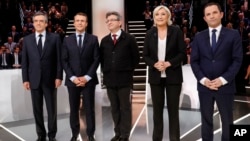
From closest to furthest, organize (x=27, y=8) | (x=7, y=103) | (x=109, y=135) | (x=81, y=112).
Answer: (x=109, y=135) → (x=7, y=103) → (x=81, y=112) → (x=27, y=8)

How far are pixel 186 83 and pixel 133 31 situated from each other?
693 cm

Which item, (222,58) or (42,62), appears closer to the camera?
(222,58)

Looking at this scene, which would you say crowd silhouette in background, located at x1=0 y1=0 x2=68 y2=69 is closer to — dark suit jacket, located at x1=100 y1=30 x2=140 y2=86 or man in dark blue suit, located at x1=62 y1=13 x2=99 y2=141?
man in dark blue suit, located at x1=62 y1=13 x2=99 y2=141

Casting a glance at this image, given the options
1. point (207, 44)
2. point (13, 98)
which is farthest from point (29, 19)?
point (207, 44)

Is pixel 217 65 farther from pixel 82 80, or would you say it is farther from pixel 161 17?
pixel 82 80

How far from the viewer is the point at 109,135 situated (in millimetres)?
4484

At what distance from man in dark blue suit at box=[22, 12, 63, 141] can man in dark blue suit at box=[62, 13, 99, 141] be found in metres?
0.17

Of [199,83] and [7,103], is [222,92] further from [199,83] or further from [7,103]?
[7,103]

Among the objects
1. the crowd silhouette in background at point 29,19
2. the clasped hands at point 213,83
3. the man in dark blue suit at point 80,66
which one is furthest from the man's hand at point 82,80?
the crowd silhouette in background at point 29,19

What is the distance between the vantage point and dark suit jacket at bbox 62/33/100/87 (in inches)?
153

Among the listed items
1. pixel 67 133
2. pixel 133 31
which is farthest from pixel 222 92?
pixel 133 31

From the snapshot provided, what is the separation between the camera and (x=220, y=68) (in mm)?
3221

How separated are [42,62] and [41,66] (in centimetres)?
5

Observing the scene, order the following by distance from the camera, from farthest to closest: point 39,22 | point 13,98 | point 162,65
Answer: point 13,98 < point 39,22 < point 162,65
